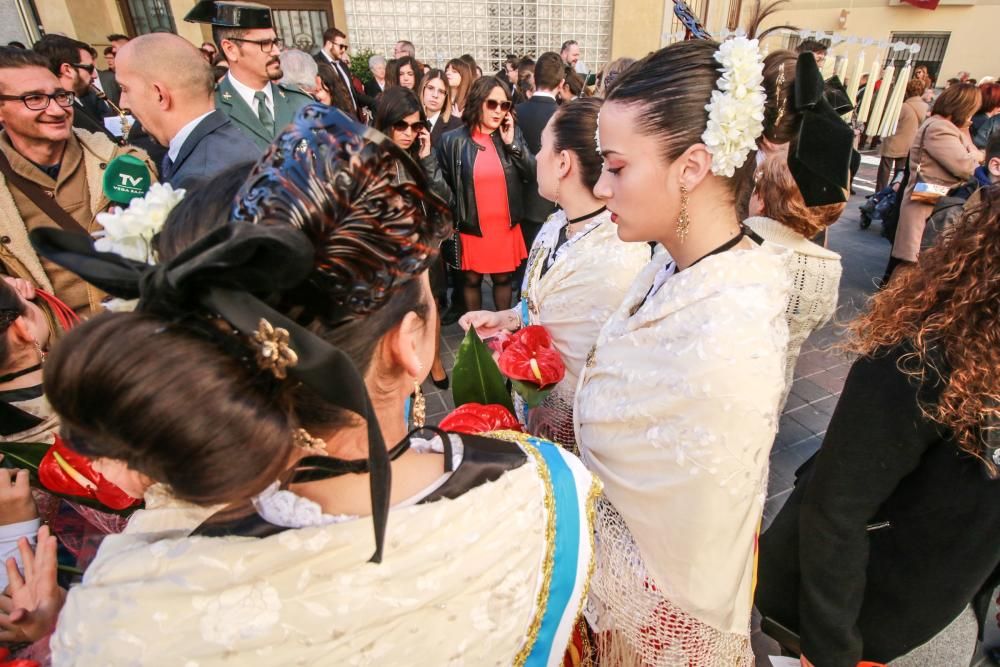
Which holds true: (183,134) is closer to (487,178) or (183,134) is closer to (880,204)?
(487,178)

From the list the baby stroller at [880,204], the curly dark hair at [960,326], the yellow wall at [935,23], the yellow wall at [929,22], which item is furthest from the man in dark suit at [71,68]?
the yellow wall at [935,23]

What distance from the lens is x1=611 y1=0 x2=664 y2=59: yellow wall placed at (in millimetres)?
12844

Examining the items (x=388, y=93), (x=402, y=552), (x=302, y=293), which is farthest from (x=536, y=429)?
(x=388, y=93)

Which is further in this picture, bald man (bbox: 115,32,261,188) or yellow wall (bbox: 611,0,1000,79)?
yellow wall (bbox: 611,0,1000,79)

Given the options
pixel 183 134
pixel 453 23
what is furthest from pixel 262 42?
pixel 453 23

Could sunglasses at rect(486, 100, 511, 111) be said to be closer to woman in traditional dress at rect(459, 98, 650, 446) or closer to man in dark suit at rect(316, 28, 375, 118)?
woman in traditional dress at rect(459, 98, 650, 446)

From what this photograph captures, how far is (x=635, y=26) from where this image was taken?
12984 millimetres

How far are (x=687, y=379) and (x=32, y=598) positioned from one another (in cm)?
153

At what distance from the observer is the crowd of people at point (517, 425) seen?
615 mm

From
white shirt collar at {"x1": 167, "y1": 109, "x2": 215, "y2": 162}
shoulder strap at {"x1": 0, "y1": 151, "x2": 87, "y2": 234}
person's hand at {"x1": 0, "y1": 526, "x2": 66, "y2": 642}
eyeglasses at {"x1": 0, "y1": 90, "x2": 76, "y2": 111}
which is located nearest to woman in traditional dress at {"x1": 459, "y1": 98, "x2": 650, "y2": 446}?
person's hand at {"x1": 0, "y1": 526, "x2": 66, "y2": 642}

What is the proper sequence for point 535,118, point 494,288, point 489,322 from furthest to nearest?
1. point 535,118
2. point 494,288
3. point 489,322

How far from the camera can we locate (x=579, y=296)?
77.1 inches

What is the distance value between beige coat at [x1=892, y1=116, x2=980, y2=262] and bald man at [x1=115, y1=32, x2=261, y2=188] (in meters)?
5.09

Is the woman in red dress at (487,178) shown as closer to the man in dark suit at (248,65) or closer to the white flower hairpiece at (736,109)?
the man in dark suit at (248,65)
